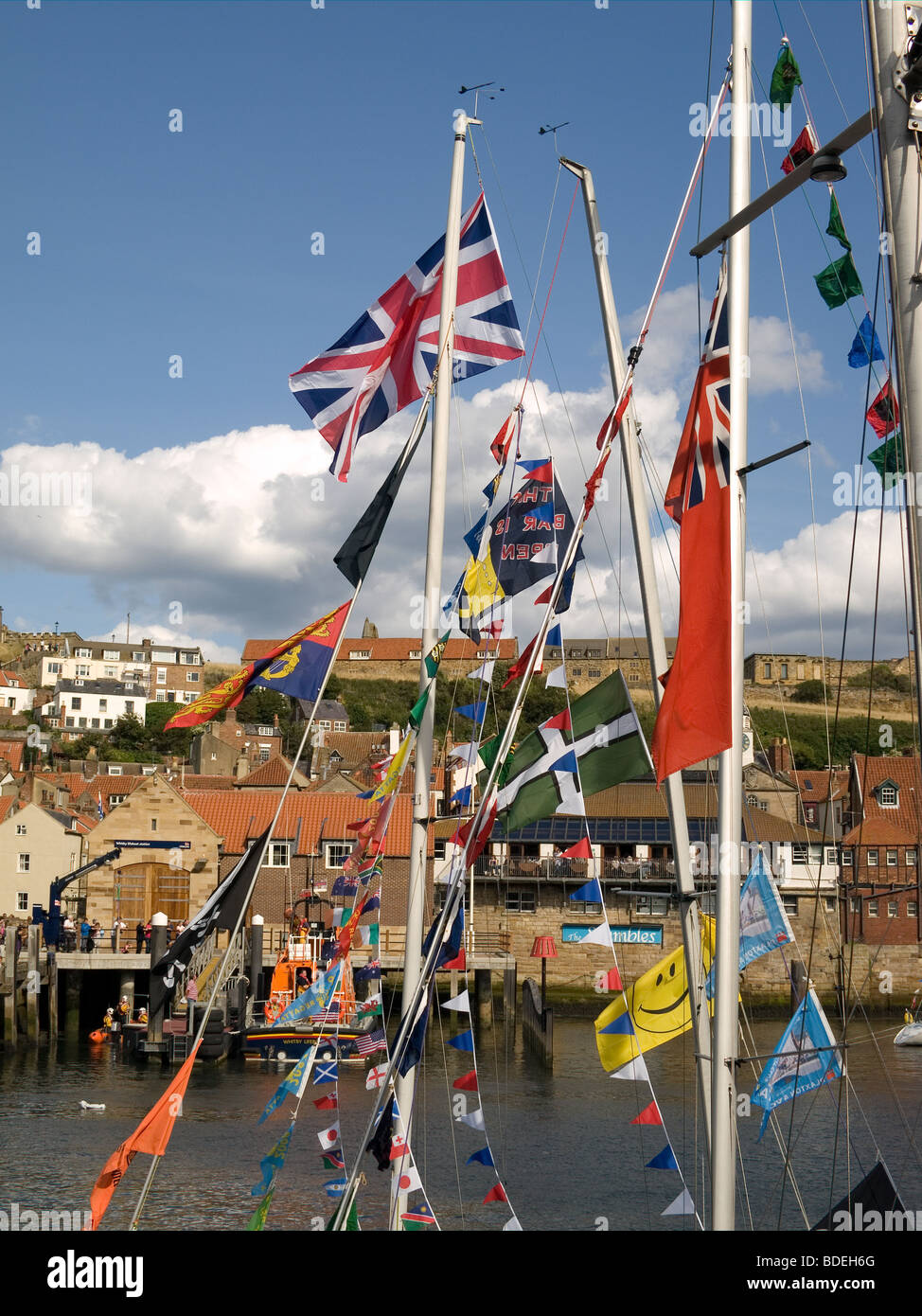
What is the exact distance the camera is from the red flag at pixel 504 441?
14523 mm

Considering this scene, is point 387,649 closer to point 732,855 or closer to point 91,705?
point 91,705

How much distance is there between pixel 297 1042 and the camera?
1417 inches

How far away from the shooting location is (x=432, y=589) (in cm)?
1227

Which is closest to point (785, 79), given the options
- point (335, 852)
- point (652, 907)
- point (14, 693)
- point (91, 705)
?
point (335, 852)

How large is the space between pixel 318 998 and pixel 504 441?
21.2ft

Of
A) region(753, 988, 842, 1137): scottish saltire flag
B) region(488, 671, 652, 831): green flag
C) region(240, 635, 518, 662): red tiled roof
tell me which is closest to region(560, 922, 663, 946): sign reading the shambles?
region(753, 988, 842, 1137): scottish saltire flag

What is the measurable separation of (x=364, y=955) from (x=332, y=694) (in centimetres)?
8866

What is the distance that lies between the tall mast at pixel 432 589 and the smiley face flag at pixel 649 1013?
70.2 inches

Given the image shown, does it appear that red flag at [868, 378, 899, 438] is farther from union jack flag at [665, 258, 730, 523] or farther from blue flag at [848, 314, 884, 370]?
union jack flag at [665, 258, 730, 523]

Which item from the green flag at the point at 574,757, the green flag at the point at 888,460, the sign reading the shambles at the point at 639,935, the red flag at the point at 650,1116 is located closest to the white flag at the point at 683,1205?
the red flag at the point at 650,1116

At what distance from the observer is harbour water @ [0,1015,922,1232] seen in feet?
72.2

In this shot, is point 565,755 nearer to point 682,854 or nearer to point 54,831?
point 682,854

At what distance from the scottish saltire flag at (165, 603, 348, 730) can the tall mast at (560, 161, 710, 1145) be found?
2916 mm
